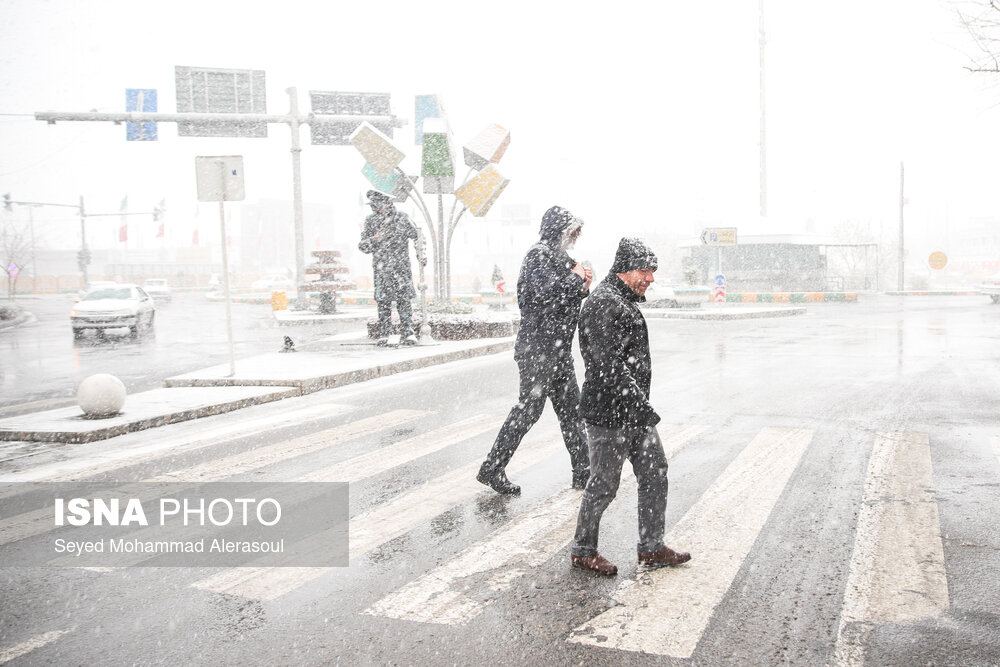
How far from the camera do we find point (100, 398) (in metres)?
8.48

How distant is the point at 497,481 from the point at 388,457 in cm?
152

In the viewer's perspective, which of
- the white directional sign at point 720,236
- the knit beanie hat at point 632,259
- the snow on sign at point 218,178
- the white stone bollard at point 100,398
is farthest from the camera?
the white directional sign at point 720,236

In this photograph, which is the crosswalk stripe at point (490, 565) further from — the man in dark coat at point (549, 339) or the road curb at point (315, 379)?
the road curb at point (315, 379)

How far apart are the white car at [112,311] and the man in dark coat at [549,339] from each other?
727 inches

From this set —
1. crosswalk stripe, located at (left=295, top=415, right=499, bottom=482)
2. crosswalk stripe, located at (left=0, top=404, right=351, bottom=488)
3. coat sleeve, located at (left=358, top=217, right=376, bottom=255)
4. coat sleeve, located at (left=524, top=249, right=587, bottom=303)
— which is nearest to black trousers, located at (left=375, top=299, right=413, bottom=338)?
coat sleeve, located at (left=358, top=217, right=376, bottom=255)

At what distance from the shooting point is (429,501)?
18.5 ft

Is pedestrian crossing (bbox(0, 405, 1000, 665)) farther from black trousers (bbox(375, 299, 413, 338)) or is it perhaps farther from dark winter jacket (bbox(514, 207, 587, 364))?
black trousers (bbox(375, 299, 413, 338))

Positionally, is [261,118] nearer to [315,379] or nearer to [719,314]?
[719,314]

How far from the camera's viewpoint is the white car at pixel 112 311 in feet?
69.1

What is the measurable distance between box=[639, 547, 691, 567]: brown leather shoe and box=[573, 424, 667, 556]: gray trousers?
0.03m

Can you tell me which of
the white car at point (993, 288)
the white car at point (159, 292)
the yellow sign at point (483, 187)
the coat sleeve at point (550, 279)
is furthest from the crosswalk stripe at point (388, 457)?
the white car at point (159, 292)

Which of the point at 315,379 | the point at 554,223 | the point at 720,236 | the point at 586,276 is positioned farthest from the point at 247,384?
the point at 720,236

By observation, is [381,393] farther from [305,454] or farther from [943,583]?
[943,583]

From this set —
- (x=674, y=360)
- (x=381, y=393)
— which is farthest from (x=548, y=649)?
(x=674, y=360)
